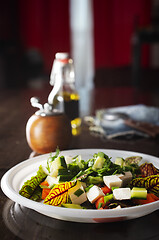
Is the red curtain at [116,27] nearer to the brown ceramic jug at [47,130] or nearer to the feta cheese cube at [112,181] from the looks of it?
the brown ceramic jug at [47,130]

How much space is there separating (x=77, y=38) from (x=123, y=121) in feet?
14.3

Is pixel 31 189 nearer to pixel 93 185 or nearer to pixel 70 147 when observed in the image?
pixel 93 185

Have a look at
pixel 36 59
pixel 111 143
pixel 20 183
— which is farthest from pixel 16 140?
pixel 36 59

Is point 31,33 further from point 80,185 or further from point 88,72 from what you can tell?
point 80,185

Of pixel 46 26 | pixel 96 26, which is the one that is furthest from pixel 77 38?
pixel 46 26

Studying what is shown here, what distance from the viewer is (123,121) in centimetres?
119

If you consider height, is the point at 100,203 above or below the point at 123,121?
above

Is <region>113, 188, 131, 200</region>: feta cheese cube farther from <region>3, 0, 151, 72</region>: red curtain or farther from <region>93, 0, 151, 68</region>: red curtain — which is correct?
<region>3, 0, 151, 72</region>: red curtain

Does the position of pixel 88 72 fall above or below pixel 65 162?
below

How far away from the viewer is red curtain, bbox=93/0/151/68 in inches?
202

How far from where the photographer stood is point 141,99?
185cm

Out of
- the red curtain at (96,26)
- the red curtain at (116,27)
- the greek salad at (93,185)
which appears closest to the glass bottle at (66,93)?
the greek salad at (93,185)

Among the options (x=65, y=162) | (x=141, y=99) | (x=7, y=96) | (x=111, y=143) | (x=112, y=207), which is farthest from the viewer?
(x=7, y=96)

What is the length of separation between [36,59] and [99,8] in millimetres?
1244
